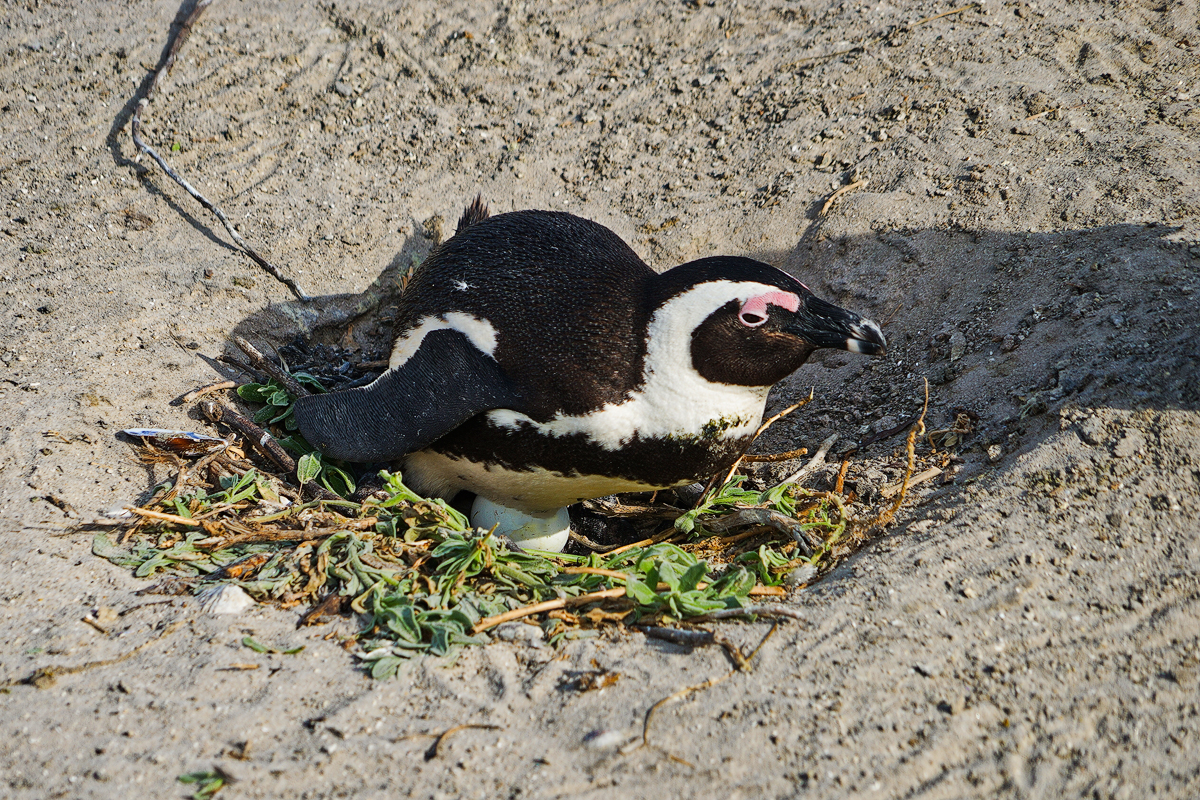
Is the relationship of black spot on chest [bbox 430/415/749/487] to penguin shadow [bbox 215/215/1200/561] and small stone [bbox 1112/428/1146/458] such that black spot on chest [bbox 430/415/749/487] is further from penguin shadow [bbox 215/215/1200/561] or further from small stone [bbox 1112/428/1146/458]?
small stone [bbox 1112/428/1146/458]

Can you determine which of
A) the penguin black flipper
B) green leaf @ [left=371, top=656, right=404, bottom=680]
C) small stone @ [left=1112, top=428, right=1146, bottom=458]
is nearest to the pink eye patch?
the penguin black flipper

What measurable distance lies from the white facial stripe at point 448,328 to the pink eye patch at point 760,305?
2.38 ft

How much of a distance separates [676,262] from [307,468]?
6.26 feet

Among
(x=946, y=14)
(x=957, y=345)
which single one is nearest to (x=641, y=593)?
(x=957, y=345)

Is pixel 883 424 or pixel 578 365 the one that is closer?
pixel 578 365

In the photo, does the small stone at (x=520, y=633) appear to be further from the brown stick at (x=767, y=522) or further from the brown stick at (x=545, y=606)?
the brown stick at (x=767, y=522)

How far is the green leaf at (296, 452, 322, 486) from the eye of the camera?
2.65 meters

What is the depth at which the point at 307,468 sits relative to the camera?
268 cm

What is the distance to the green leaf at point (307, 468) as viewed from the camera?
2650 millimetres

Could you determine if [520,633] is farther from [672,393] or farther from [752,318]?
[752,318]

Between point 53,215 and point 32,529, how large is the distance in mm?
2079

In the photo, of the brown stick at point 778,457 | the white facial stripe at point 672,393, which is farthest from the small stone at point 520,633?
the brown stick at point 778,457

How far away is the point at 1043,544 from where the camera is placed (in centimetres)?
209

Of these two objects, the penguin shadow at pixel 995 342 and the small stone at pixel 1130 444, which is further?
the penguin shadow at pixel 995 342
